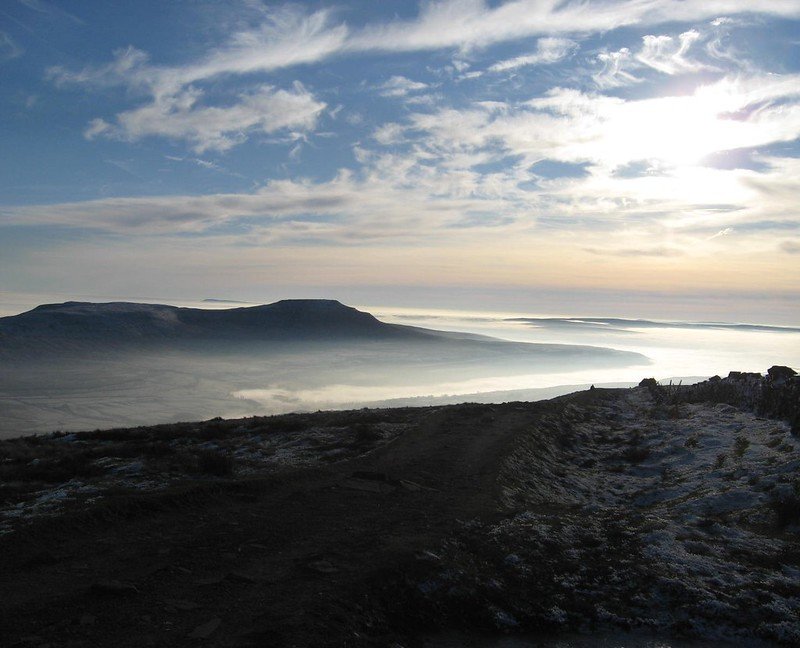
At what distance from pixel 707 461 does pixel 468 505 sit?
1140 cm

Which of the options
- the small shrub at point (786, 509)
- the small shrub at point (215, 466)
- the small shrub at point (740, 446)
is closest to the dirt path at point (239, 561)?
the small shrub at point (215, 466)

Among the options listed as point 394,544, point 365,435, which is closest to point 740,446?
point 365,435

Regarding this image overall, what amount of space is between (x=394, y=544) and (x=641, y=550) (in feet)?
17.1

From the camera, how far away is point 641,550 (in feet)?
39.2

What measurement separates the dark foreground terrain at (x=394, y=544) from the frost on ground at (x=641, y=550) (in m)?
0.05

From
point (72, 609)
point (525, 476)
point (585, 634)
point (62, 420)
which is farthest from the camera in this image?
point (62, 420)

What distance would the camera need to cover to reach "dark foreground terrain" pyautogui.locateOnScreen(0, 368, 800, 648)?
8664mm

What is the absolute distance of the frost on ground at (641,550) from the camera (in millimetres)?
9688

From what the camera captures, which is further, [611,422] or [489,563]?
[611,422]

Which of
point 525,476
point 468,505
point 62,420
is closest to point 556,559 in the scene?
point 468,505

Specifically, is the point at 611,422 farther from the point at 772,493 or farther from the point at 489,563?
the point at 489,563

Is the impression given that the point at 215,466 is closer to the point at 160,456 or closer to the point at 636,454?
the point at 160,456

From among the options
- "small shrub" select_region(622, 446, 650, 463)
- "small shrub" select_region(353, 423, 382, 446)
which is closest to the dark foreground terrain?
"small shrub" select_region(622, 446, 650, 463)

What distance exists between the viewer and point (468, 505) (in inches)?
567
